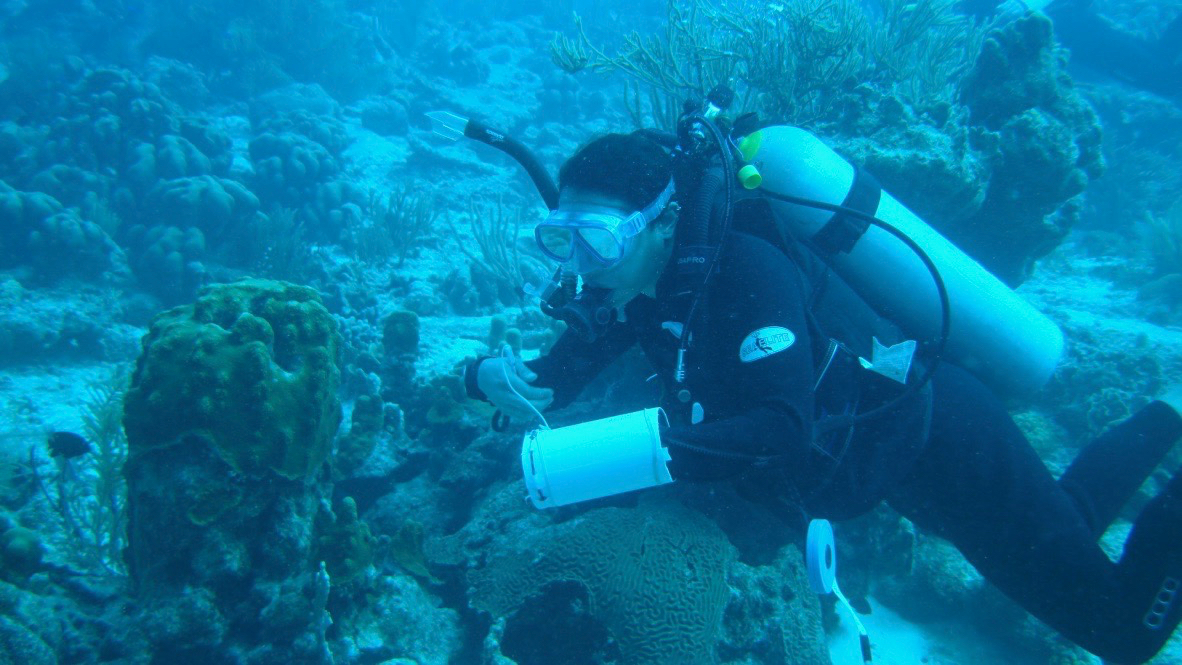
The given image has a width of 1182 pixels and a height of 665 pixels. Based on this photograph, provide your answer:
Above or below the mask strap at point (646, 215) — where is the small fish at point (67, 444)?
below

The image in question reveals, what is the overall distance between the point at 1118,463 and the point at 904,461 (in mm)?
1536

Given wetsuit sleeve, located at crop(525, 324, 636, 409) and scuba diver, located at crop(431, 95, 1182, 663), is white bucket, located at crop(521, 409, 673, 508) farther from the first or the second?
wetsuit sleeve, located at crop(525, 324, 636, 409)

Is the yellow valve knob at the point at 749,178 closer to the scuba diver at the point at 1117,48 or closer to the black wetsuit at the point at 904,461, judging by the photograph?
the black wetsuit at the point at 904,461

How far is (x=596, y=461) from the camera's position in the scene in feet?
6.87

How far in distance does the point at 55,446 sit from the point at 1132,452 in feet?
21.9

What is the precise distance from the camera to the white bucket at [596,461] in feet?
6.86

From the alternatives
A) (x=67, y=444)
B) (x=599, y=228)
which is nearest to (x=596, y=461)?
(x=599, y=228)

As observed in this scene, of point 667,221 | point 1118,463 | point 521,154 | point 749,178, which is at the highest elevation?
point 749,178

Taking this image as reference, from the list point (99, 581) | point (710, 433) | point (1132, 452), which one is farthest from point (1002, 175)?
point (99, 581)

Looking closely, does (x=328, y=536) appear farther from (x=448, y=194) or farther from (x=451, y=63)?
(x=451, y=63)

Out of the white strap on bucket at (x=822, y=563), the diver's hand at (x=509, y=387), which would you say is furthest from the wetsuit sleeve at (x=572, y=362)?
the white strap on bucket at (x=822, y=563)

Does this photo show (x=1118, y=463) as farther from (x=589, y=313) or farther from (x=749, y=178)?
(x=589, y=313)

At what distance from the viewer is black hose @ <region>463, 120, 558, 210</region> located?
2.81 meters

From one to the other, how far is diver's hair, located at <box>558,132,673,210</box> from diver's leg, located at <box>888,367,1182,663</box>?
1808 mm
